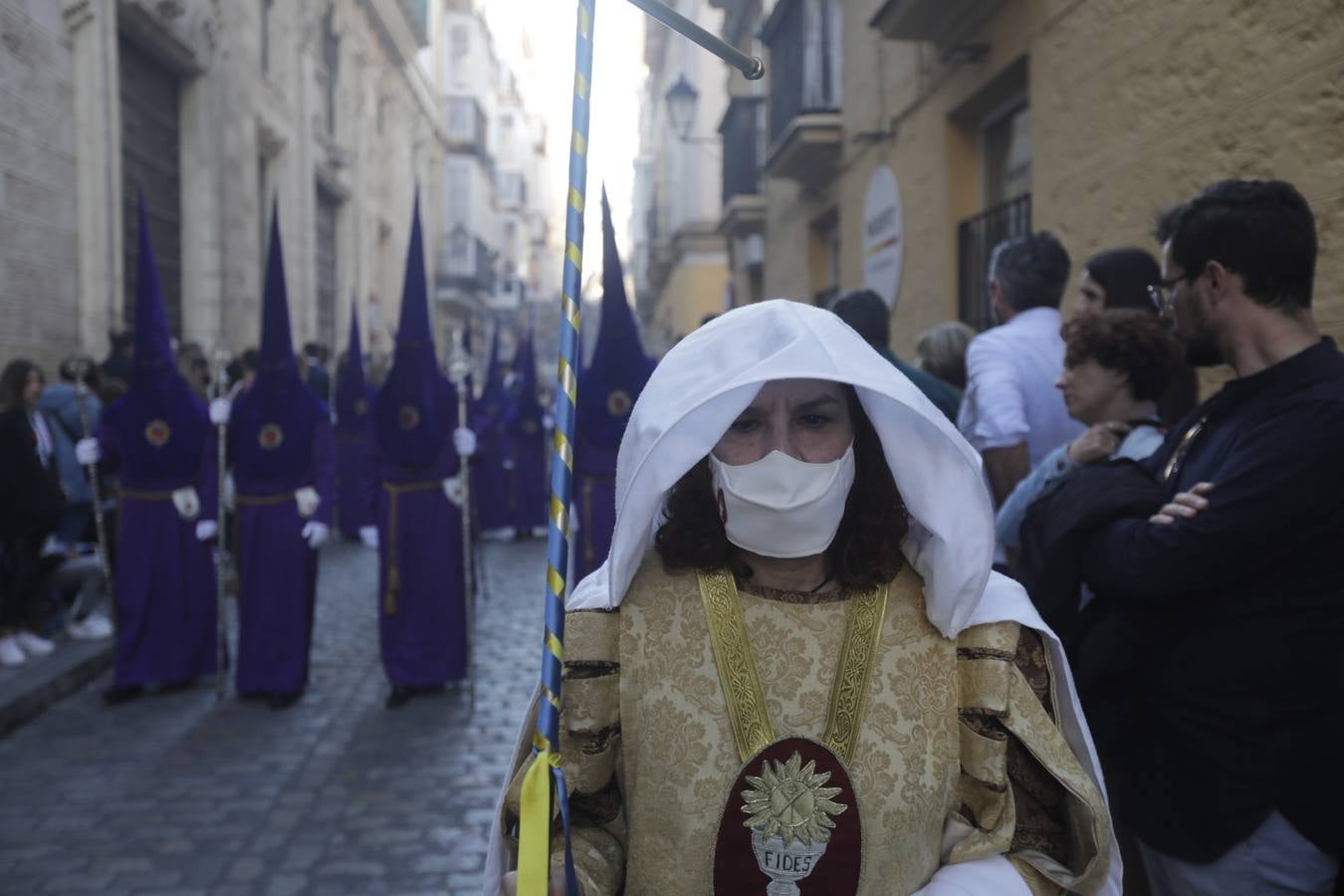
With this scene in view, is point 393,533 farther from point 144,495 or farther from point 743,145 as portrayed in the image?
point 743,145

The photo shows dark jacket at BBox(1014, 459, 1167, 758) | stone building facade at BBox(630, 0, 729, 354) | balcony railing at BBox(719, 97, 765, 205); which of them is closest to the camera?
dark jacket at BBox(1014, 459, 1167, 758)

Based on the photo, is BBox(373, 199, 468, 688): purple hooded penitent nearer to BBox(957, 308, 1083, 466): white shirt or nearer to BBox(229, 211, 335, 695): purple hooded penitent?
BBox(229, 211, 335, 695): purple hooded penitent

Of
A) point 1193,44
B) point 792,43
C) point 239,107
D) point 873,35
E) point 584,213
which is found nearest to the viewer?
point 584,213

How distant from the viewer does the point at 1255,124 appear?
457cm

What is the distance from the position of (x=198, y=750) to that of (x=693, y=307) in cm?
2316

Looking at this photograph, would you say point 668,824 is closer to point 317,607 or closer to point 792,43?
point 317,607

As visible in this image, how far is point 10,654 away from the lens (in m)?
6.71

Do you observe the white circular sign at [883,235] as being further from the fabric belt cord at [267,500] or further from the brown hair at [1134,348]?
the brown hair at [1134,348]

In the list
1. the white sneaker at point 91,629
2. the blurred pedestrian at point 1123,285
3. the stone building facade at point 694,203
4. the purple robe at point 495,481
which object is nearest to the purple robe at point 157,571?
the white sneaker at point 91,629

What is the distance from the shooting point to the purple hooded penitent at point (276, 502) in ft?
21.4

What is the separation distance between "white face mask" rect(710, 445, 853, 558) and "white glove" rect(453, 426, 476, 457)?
518cm

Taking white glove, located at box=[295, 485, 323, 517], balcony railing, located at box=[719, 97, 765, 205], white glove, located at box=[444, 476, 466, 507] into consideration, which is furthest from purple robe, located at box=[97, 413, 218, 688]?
balcony railing, located at box=[719, 97, 765, 205]

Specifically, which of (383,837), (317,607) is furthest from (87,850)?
(317,607)

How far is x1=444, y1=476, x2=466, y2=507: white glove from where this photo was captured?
690 centimetres
